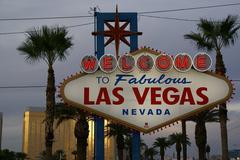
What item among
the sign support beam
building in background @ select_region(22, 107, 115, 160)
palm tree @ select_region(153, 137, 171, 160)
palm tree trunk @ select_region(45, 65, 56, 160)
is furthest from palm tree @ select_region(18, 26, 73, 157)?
building in background @ select_region(22, 107, 115, 160)

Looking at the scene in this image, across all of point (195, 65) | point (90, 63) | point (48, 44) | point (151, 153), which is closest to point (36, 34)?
point (48, 44)

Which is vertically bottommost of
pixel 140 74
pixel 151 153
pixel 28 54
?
pixel 151 153

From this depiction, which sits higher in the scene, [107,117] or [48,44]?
[48,44]

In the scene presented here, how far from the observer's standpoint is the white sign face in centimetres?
1798

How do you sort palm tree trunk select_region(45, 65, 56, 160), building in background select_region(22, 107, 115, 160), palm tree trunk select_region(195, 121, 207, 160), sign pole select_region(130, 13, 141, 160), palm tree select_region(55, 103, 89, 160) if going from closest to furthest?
1. sign pole select_region(130, 13, 141, 160)
2. palm tree trunk select_region(45, 65, 56, 160)
3. palm tree select_region(55, 103, 89, 160)
4. palm tree trunk select_region(195, 121, 207, 160)
5. building in background select_region(22, 107, 115, 160)

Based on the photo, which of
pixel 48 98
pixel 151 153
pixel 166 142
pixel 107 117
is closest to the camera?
pixel 107 117

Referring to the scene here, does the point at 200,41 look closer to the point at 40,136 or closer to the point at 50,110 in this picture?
the point at 50,110

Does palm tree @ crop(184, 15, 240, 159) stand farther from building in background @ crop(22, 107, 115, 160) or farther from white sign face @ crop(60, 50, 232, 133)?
building in background @ crop(22, 107, 115, 160)

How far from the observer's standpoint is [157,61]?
18.3m

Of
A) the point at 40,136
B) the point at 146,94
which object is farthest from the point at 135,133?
the point at 40,136

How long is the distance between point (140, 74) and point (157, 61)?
791mm

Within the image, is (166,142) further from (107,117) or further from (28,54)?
(107,117)

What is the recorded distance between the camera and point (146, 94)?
18203mm

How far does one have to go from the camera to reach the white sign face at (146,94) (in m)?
18.0
